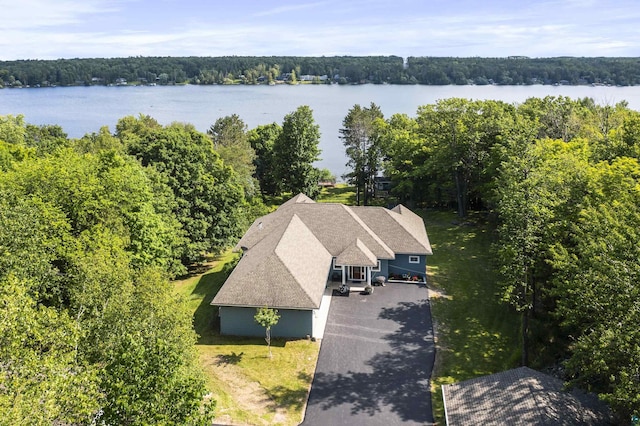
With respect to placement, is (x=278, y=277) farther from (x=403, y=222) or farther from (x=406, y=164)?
(x=406, y=164)

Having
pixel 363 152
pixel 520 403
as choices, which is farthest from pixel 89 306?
pixel 363 152

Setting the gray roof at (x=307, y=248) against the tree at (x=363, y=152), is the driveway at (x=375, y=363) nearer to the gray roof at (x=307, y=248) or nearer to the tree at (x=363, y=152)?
the gray roof at (x=307, y=248)

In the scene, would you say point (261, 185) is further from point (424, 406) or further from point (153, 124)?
point (424, 406)

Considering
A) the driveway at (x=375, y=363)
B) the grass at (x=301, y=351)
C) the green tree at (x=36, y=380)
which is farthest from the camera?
the grass at (x=301, y=351)

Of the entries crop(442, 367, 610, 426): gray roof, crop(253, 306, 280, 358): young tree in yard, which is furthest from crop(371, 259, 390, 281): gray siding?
crop(442, 367, 610, 426): gray roof

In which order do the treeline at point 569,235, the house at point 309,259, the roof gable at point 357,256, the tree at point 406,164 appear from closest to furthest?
the treeline at point 569,235 → the house at point 309,259 → the roof gable at point 357,256 → the tree at point 406,164

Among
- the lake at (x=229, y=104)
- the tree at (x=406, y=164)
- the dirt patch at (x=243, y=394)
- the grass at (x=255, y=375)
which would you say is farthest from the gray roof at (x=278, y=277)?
the lake at (x=229, y=104)

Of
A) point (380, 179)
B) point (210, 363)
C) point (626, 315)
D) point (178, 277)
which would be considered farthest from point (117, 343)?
point (380, 179)
